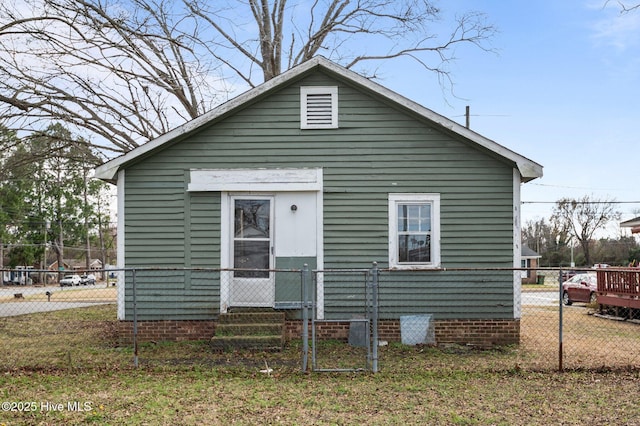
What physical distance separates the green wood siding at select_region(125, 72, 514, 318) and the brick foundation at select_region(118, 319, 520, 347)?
0.21 m

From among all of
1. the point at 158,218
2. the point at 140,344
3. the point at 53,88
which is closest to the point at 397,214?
the point at 158,218

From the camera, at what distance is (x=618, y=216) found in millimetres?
69750

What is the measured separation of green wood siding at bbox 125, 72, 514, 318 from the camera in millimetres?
10812

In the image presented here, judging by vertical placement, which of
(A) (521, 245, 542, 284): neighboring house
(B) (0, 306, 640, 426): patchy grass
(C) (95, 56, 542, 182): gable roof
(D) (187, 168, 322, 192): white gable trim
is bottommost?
(A) (521, 245, 542, 284): neighboring house

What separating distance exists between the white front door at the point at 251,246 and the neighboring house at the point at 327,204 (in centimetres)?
4

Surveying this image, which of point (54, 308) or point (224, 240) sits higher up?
point (224, 240)

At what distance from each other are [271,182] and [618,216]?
69.8 m

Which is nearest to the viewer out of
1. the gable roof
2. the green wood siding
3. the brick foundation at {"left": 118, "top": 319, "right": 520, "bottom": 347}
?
the gable roof

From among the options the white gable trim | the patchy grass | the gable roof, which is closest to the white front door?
the white gable trim

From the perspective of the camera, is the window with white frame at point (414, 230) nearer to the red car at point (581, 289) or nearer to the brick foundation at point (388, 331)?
the brick foundation at point (388, 331)

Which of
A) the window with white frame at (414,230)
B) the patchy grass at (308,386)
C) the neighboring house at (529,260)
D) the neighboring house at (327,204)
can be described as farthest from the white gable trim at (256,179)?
the neighboring house at (529,260)

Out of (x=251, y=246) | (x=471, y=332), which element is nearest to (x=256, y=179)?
(x=251, y=246)

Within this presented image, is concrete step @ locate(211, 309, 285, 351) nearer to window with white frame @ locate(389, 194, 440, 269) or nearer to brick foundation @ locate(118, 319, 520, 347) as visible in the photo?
brick foundation @ locate(118, 319, 520, 347)

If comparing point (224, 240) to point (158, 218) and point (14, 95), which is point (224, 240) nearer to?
point (158, 218)
